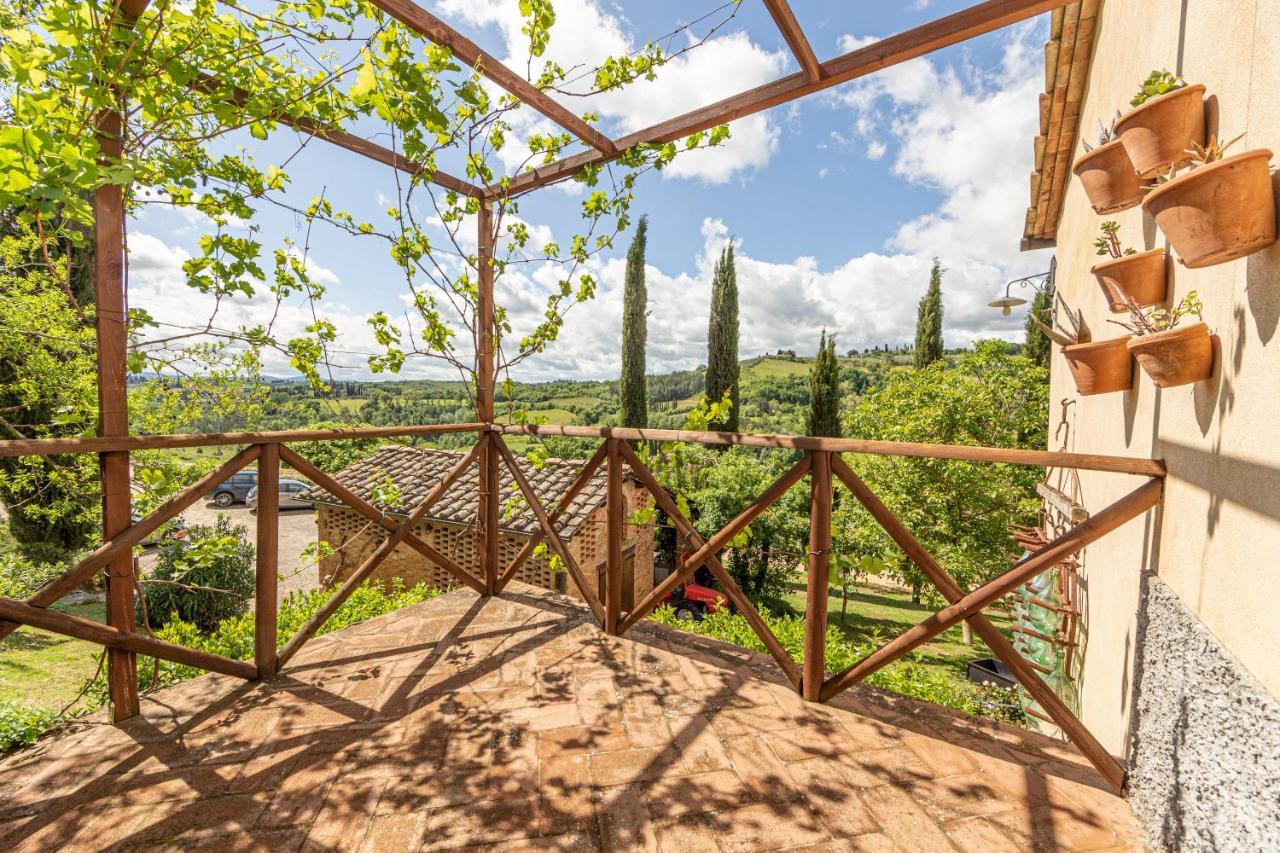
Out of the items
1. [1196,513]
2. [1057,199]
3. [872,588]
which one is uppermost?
[1057,199]

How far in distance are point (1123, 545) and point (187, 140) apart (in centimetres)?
370

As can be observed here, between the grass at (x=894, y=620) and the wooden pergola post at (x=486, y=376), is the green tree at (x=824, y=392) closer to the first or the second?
the grass at (x=894, y=620)

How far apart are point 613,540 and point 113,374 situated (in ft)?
6.70

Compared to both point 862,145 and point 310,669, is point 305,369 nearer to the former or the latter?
point 310,669

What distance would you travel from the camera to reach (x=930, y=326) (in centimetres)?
1836

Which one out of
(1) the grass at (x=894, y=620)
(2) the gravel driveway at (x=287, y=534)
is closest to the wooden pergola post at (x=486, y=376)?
(1) the grass at (x=894, y=620)

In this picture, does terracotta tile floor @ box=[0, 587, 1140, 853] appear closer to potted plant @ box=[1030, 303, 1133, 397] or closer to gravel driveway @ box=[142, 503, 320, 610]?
potted plant @ box=[1030, 303, 1133, 397]

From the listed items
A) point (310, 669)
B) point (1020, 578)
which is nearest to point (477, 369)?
point (310, 669)

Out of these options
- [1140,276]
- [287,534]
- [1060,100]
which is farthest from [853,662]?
[287,534]

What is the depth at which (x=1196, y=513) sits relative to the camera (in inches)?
50.1

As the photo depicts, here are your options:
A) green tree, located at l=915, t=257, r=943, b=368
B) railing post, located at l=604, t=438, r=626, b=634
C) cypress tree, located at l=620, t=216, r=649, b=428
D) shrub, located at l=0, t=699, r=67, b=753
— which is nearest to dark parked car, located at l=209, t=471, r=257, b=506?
cypress tree, located at l=620, t=216, r=649, b=428

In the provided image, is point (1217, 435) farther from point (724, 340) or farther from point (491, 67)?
point (724, 340)

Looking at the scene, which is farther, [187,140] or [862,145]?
[862,145]

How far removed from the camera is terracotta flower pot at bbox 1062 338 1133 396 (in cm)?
188
